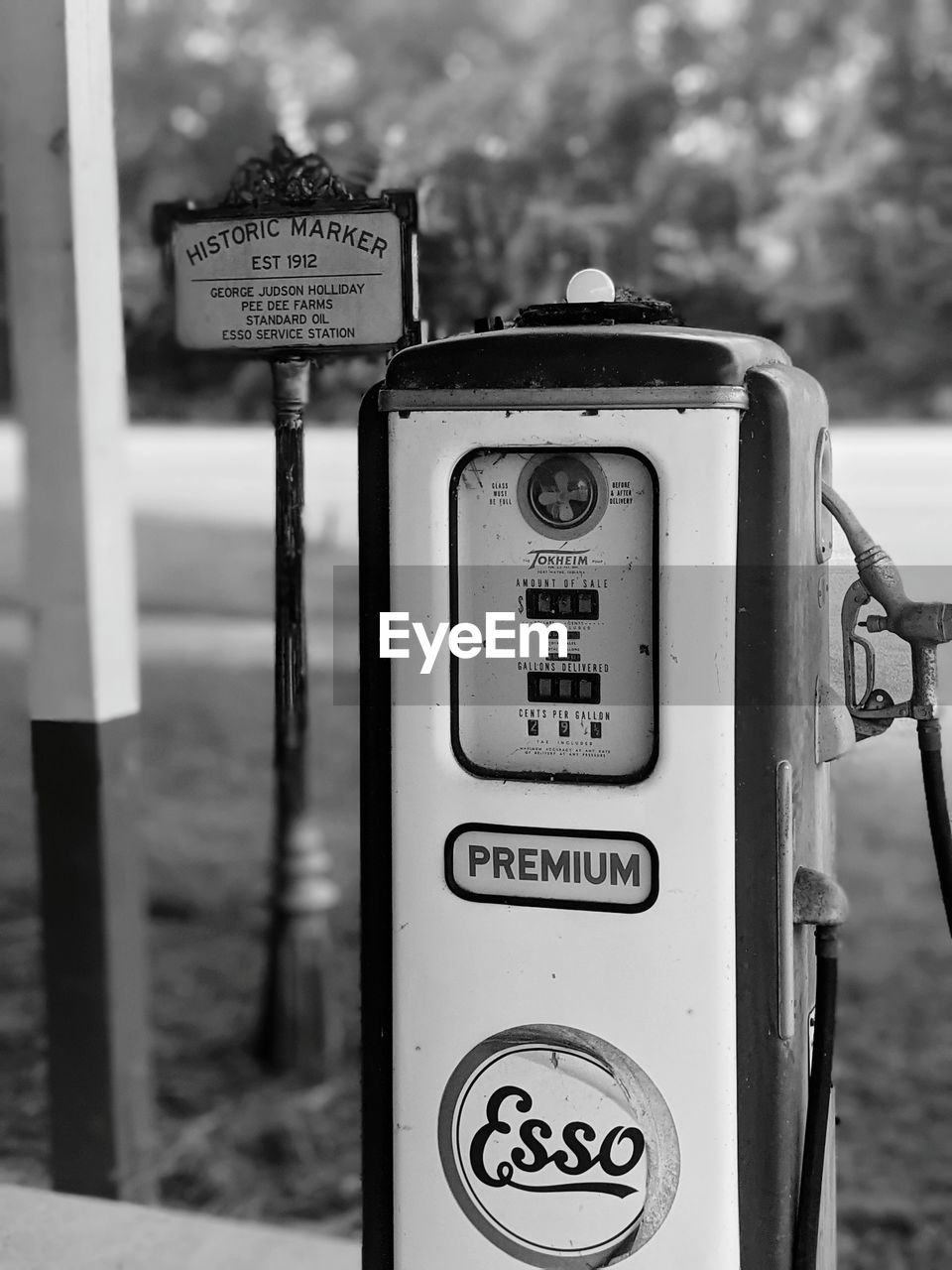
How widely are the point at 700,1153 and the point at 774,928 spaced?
307 mm

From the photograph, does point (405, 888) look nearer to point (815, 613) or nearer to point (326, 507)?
A: point (815, 613)

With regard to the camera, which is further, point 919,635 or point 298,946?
point 298,946

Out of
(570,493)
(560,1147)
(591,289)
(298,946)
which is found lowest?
(298,946)

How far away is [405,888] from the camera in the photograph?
6.77 feet

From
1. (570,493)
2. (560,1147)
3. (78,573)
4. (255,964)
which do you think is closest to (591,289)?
(570,493)

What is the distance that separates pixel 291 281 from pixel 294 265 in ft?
0.08

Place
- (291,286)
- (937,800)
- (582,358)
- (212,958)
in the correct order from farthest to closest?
(212,958) < (291,286) < (937,800) < (582,358)

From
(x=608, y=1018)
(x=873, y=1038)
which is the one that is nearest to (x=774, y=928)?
(x=608, y=1018)

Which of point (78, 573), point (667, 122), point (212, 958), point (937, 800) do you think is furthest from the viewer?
point (667, 122)

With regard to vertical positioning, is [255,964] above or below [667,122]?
below

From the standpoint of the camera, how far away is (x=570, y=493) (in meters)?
1.94

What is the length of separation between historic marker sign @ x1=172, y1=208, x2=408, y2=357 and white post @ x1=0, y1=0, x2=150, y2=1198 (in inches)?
18.5

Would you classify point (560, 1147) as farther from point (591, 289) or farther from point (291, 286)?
point (291, 286)

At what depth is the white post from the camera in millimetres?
2861
